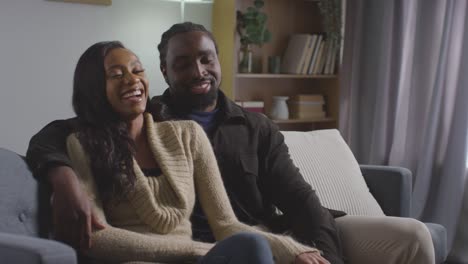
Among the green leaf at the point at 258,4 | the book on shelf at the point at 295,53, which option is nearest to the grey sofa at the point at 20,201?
the green leaf at the point at 258,4

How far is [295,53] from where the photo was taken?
3.57 metres

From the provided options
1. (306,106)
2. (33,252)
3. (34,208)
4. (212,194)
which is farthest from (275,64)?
(33,252)

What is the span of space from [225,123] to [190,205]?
341mm

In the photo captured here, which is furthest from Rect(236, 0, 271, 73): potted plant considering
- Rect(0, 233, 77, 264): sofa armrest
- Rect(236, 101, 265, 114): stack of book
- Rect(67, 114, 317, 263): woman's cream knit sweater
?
Rect(0, 233, 77, 264): sofa armrest

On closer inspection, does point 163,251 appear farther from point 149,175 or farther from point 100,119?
point 100,119

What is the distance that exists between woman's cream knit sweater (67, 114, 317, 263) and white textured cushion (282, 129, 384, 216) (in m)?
0.52

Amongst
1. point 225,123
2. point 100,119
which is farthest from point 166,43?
point 100,119

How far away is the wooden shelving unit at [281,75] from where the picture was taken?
338cm

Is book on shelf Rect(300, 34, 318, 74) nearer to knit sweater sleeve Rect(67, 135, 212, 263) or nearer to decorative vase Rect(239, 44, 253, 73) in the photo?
decorative vase Rect(239, 44, 253, 73)

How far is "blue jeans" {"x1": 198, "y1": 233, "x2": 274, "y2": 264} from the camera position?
1239mm

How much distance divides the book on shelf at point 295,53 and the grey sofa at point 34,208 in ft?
4.51

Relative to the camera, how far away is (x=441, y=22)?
304cm

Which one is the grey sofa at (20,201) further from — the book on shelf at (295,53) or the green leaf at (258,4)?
the book on shelf at (295,53)

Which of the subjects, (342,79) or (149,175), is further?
(342,79)
